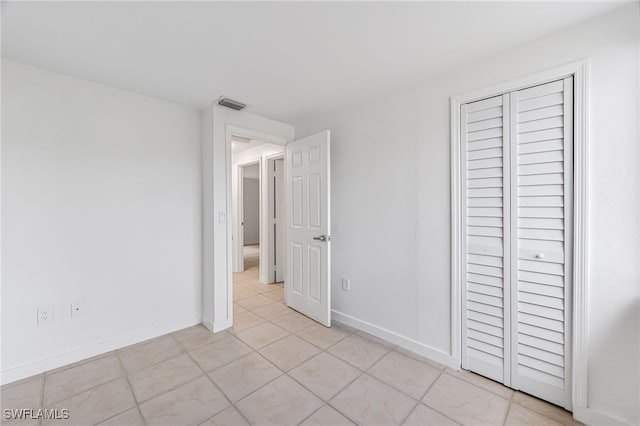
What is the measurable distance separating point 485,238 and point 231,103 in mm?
2460

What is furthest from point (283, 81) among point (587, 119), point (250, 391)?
point (250, 391)

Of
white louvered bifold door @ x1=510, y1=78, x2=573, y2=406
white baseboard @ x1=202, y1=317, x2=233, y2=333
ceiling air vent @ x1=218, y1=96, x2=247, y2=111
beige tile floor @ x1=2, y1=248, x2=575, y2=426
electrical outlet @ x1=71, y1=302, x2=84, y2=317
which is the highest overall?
ceiling air vent @ x1=218, y1=96, x2=247, y2=111

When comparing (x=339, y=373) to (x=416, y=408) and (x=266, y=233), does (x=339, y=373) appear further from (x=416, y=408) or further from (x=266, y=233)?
(x=266, y=233)

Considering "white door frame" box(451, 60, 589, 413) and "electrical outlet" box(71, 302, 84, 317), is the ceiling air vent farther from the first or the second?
"white door frame" box(451, 60, 589, 413)

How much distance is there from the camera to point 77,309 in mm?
2131

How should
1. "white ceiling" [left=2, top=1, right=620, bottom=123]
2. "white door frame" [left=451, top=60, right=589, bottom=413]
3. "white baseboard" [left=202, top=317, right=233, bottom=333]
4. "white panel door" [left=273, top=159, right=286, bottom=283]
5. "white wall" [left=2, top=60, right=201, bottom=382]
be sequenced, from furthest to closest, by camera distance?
"white panel door" [left=273, top=159, right=286, bottom=283]
"white baseboard" [left=202, top=317, right=233, bottom=333]
"white wall" [left=2, top=60, right=201, bottom=382]
"white door frame" [left=451, top=60, right=589, bottom=413]
"white ceiling" [left=2, top=1, right=620, bottom=123]

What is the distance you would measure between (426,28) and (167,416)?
8.95 ft

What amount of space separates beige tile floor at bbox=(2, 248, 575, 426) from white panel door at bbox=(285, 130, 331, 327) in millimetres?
510

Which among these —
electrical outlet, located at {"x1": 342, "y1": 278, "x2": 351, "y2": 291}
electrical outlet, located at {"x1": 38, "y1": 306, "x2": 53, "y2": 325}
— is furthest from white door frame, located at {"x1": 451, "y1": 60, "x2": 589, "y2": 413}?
electrical outlet, located at {"x1": 38, "y1": 306, "x2": 53, "y2": 325}

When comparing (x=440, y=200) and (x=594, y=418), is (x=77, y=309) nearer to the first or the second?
(x=440, y=200)

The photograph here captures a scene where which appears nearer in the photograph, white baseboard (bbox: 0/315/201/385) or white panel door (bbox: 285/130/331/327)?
white baseboard (bbox: 0/315/201/385)

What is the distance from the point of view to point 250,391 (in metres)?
1.79

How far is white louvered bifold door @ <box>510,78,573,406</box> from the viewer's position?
157cm

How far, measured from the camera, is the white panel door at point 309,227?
271 cm
